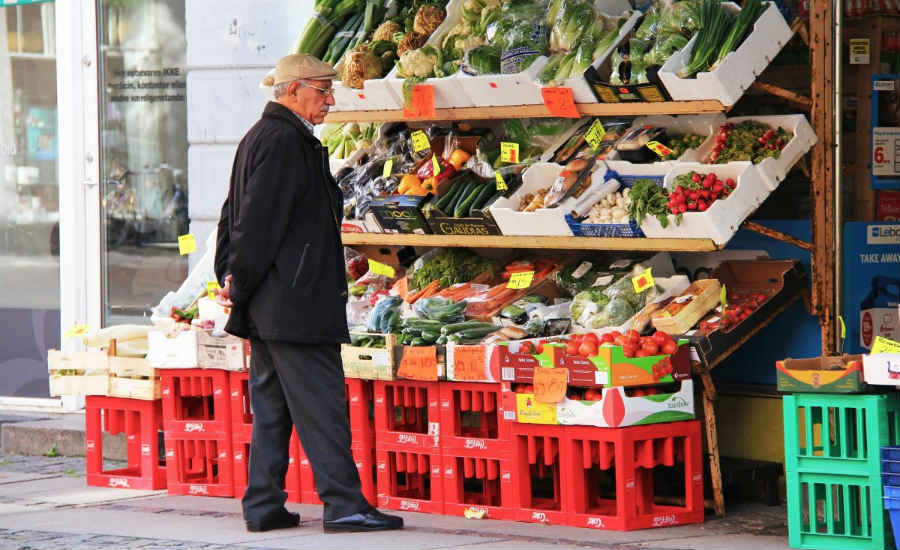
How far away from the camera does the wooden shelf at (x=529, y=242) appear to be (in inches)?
291

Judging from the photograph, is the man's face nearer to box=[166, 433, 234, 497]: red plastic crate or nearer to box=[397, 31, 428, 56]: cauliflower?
box=[397, 31, 428, 56]: cauliflower

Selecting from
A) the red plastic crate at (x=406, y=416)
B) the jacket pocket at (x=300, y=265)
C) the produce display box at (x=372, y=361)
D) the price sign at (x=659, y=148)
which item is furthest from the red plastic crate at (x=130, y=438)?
the price sign at (x=659, y=148)

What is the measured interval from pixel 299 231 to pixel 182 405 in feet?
6.91

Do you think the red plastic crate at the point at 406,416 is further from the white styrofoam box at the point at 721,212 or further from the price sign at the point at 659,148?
the price sign at the point at 659,148

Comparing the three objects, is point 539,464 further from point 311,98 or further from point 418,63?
point 418,63

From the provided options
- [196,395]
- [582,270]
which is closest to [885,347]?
[582,270]

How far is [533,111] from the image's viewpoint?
813cm

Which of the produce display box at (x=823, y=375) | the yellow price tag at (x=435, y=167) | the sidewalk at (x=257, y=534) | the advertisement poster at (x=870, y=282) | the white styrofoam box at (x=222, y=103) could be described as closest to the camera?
the produce display box at (x=823, y=375)

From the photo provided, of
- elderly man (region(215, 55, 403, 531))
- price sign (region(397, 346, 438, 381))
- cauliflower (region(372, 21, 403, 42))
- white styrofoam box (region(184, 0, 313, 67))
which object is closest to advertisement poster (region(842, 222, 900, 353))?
price sign (region(397, 346, 438, 381))

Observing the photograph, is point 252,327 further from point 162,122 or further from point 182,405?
point 162,122

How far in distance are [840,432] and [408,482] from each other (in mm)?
2460

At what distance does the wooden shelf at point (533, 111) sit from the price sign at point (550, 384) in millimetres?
1358

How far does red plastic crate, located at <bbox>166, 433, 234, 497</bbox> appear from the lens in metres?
8.52

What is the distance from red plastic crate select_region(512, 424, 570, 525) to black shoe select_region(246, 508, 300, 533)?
104 cm
